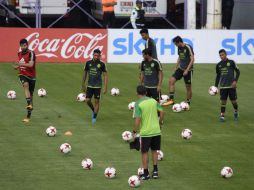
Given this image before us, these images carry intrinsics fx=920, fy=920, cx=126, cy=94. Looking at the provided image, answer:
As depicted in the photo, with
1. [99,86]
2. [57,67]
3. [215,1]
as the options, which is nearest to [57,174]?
[99,86]

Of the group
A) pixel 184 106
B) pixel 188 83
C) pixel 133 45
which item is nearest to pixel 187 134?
pixel 184 106

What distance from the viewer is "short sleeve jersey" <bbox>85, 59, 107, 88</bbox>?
86.4ft

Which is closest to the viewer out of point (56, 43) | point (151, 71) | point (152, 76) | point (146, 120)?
point (146, 120)

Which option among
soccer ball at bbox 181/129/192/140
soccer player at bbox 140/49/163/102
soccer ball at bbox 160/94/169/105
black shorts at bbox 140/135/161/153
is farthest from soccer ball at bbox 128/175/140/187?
soccer ball at bbox 160/94/169/105

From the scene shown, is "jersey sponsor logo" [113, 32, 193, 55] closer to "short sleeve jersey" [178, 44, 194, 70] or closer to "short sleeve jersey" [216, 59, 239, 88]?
"short sleeve jersey" [178, 44, 194, 70]

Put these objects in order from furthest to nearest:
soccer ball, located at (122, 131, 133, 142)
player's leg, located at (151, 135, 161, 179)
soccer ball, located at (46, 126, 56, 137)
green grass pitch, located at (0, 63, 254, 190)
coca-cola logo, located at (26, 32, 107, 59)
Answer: coca-cola logo, located at (26, 32, 107, 59) → soccer ball, located at (46, 126, 56, 137) → soccer ball, located at (122, 131, 133, 142) → green grass pitch, located at (0, 63, 254, 190) → player's leg, located at (151, 135, 161, 179)

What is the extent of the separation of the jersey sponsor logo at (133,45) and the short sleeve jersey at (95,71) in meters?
13.6

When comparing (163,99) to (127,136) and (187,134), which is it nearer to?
(187,134)

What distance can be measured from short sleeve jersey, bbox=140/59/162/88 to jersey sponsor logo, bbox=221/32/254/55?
1457 cm

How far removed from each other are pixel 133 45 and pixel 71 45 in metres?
2.70

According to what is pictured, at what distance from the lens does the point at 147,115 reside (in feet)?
63.2

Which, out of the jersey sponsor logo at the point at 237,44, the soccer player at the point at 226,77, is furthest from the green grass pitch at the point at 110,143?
the jersey sponsor logo at the point at 237,44

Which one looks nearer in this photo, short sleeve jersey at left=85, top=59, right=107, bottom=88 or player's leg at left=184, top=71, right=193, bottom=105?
short sleeve jersey at left=85, top=59, right=107, bottom=88

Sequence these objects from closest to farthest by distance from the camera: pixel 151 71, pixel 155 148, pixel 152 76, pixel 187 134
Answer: pixel 155 148, pixel 187 134, pixel 151 71, pixel 152 76
